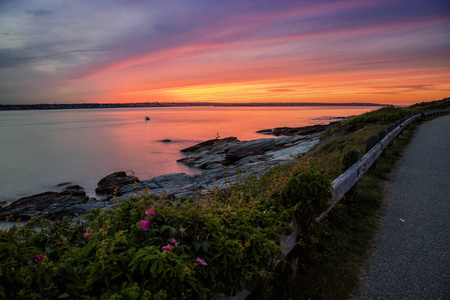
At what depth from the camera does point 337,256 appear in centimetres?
413

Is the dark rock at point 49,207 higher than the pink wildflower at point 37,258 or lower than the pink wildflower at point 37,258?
lower

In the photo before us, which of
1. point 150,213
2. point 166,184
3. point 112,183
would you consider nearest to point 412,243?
point 150,213

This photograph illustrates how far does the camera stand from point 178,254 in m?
2.26

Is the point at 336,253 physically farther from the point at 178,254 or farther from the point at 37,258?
the point at 37,258

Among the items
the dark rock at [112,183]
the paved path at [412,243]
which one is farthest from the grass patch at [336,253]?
the dark rock at [112,183]

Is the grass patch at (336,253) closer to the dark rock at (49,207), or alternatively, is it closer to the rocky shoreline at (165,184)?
the rocky shoreline at (165,184)

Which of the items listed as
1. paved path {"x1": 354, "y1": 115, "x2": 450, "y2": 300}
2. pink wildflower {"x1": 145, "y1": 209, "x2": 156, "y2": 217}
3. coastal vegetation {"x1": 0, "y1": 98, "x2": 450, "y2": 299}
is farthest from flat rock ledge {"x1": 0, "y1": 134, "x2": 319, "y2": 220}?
paved path {"x1": 354, "y1": 115, "x2": 450, "y2": 300}

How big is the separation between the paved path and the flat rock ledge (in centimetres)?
274

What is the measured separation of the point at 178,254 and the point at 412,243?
4.28 metres

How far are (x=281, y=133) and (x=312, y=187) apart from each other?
39610 millimetres

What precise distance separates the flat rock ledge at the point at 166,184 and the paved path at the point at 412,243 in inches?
108

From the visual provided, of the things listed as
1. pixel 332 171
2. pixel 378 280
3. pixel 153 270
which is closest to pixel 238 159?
pixel 332 171

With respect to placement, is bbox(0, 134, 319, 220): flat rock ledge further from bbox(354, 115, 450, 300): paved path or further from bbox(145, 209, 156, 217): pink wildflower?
bbox(354, 115, 450, 300): paved path

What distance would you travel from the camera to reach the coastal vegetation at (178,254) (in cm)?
189
